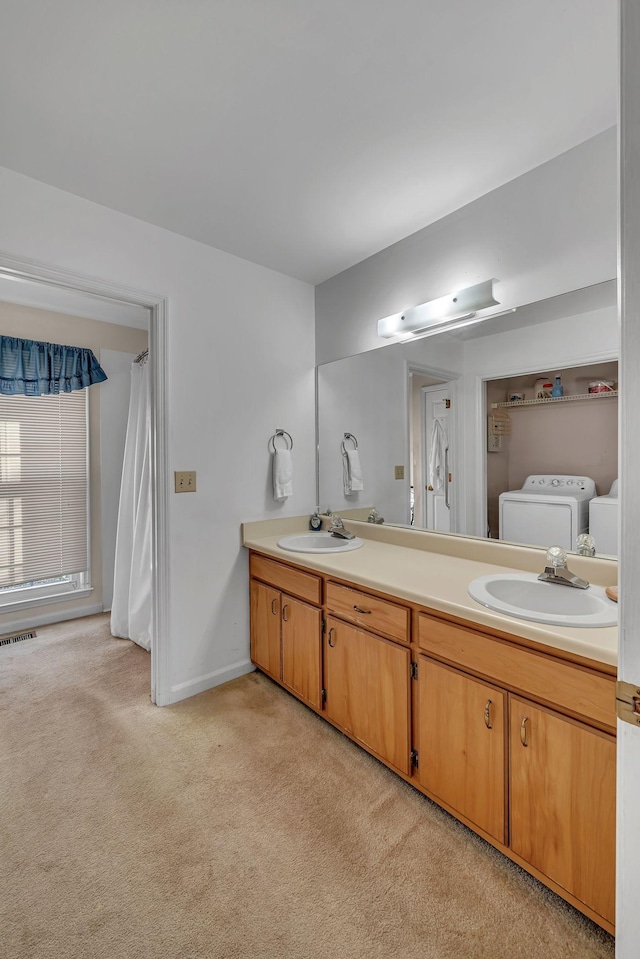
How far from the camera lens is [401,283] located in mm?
2336

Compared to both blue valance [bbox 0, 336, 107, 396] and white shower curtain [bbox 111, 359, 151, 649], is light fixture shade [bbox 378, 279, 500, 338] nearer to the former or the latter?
white shower curtain [bbox 111, 359, 151, 649]

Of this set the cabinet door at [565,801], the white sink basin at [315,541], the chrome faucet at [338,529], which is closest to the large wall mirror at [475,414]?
the chrome faucet at [338,529]

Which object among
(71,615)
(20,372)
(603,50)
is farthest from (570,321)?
(71,615)

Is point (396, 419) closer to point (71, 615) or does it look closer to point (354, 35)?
point (354, 35)

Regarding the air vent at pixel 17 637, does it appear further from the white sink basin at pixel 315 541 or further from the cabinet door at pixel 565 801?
the cabinet door at pixel 565 801

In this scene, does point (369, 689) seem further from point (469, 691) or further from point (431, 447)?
point (431, 447)

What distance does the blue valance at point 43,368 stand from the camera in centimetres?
309

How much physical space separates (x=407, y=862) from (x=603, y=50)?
247 centimetres

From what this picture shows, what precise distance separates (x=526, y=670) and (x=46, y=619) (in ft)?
11.1

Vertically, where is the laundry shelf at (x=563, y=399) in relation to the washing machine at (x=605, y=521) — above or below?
above

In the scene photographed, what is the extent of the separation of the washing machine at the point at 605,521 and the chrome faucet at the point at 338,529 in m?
1.19

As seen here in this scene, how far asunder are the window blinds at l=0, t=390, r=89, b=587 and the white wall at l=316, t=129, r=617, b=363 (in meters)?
2.50

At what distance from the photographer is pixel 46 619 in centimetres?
332

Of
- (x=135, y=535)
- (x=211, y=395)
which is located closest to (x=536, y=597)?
(x=211, y=395)
